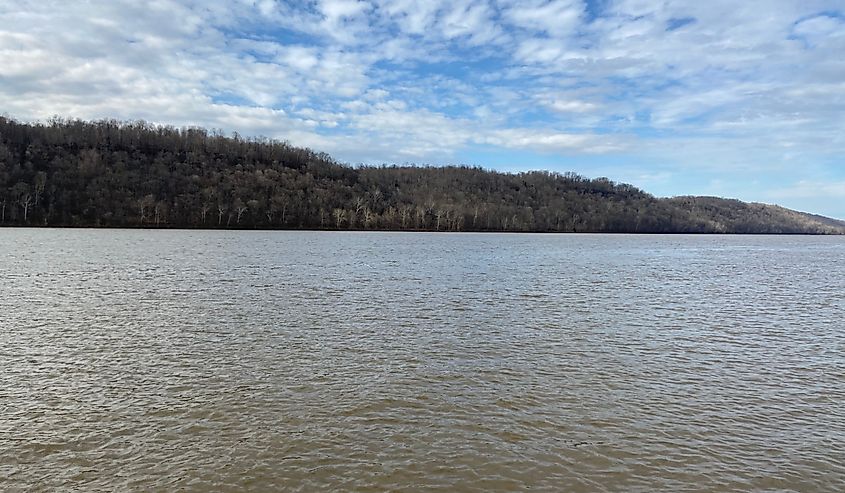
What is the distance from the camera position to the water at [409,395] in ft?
26.3

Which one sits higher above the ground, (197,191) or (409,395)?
(197,191)

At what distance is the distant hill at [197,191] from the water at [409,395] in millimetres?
123688

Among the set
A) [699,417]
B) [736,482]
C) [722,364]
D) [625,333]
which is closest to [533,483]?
[736,482]

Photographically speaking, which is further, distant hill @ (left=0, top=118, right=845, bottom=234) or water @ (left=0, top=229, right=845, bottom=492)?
distant hill @ (left=0, top=118, right=845, bottom=234)

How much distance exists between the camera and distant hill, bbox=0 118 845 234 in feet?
431

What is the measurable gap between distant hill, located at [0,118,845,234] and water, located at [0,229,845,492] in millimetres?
123688

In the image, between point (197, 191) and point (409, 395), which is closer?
point (409, 395)

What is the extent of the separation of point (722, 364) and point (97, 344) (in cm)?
1747

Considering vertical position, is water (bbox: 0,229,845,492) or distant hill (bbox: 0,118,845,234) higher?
distant hill (bbox: 0,118,845,234)

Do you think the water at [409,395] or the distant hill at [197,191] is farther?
the distant hill at [197,191]

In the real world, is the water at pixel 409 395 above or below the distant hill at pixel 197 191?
below

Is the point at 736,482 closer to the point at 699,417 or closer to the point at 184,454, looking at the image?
the point at 699,417

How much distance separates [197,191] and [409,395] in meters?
156

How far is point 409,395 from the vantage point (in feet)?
37.5
